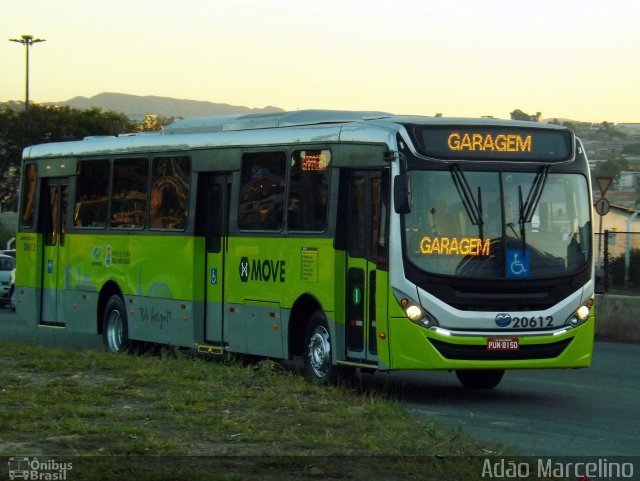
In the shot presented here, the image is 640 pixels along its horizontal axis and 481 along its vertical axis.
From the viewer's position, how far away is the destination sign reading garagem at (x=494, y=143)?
46.4 feet

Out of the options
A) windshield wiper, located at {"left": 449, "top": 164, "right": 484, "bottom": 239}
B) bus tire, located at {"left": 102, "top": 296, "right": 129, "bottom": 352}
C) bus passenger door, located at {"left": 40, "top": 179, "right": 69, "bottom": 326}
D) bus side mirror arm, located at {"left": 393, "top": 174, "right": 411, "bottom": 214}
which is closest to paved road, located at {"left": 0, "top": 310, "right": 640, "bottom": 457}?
windshield wiper, located at {"left": 449, "top": 164, "right": 484, "bottom": 239}

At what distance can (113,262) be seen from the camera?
19578 mm

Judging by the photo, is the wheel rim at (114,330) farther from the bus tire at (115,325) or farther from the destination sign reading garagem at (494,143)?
the destination sign reading garagem at (494,143)

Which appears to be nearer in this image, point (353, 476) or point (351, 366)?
point (353, 476)

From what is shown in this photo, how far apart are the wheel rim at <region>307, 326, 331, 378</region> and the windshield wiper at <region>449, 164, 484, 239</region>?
7.17ft

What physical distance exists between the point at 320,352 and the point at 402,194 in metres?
2.45

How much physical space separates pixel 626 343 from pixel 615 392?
8379 mm

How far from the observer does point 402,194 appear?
44.7 ft

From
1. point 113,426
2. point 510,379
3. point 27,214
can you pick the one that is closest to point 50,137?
point 27,214

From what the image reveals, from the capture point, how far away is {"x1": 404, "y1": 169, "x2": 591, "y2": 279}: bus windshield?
45.6 feet

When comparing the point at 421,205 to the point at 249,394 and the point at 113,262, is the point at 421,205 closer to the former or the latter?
the point at 249,394

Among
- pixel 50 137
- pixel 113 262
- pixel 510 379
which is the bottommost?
pixel 510 379

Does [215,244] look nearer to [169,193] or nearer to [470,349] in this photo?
[169,193]

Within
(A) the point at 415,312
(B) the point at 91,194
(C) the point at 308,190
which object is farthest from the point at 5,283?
(A) the point at 415,312
